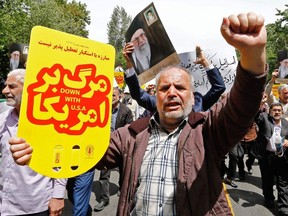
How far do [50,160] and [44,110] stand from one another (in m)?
0.24

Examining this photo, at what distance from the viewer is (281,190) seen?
4.54 metres

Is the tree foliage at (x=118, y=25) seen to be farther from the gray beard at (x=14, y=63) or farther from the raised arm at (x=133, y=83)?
the raised arm at (x=133, y=83)

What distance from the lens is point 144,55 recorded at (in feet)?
9.99

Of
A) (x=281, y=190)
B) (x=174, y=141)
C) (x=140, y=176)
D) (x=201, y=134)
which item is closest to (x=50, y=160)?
(x=140, y=176)

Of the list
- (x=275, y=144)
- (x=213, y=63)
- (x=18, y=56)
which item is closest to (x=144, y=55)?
(x=213, y=63)

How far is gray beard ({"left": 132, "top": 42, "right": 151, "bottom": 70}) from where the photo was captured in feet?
9.88

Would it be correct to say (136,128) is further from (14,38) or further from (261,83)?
(14,38)

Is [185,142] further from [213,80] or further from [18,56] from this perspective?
[18,56]

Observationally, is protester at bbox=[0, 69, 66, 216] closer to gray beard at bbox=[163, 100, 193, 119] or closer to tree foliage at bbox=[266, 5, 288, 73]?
gray beard at bbox=[163, 100, 193, 119]

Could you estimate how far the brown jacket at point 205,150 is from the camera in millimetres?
1339

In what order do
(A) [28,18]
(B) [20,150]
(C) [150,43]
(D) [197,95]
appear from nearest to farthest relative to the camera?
1. (B) [20,150]
2. (C) [150,43]
3. (D) [197,95]
4. (A) [28,18]

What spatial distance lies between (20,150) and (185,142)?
2.65ft

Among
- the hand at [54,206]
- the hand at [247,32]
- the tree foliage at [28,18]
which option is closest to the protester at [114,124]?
the hand at [54,206]

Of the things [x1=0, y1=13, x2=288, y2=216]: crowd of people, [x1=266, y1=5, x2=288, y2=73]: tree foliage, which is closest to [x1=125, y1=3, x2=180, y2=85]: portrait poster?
[x1=0, y1=13, x2=288, y2=216]: crowd of people
